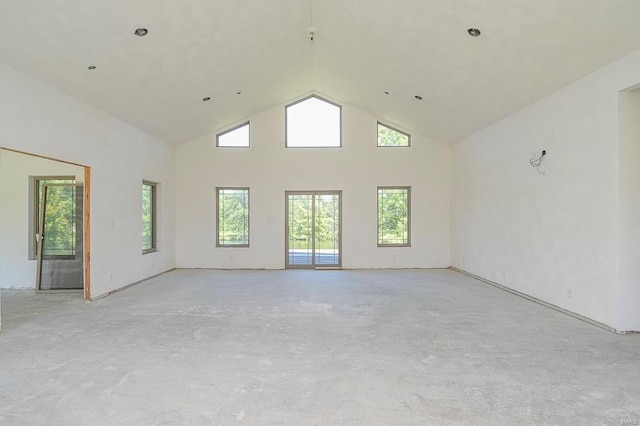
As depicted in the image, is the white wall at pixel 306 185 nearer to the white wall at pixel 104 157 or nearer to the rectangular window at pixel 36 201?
the white wall at pixel 104 157

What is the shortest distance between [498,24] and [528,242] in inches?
126

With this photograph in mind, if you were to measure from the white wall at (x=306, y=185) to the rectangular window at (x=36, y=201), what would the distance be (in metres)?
2.92

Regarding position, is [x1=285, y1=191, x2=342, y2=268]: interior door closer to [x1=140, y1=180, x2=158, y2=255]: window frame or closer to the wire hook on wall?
[x1=140, y1=180, x2=158, y2=255]: window frame

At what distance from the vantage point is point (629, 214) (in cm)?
425

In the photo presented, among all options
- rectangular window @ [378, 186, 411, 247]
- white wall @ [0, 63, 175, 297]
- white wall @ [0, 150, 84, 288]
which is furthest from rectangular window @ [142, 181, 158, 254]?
rectangular window @ [378, 186, 411, 247]

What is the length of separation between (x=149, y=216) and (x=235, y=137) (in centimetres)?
271

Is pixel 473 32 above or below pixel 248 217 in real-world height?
above

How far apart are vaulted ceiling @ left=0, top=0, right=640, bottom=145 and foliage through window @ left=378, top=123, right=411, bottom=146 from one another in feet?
4.06

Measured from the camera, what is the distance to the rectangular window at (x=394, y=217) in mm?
9500

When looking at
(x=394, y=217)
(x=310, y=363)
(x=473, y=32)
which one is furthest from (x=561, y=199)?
(x=394, y=217)

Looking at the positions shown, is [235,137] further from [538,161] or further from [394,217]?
[538,161]

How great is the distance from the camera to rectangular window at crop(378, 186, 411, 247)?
9.50 metres

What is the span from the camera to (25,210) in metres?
6.81

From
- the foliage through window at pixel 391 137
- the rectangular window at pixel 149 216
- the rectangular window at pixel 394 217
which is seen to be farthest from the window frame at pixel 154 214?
the foliage through window at pixel 391 137
